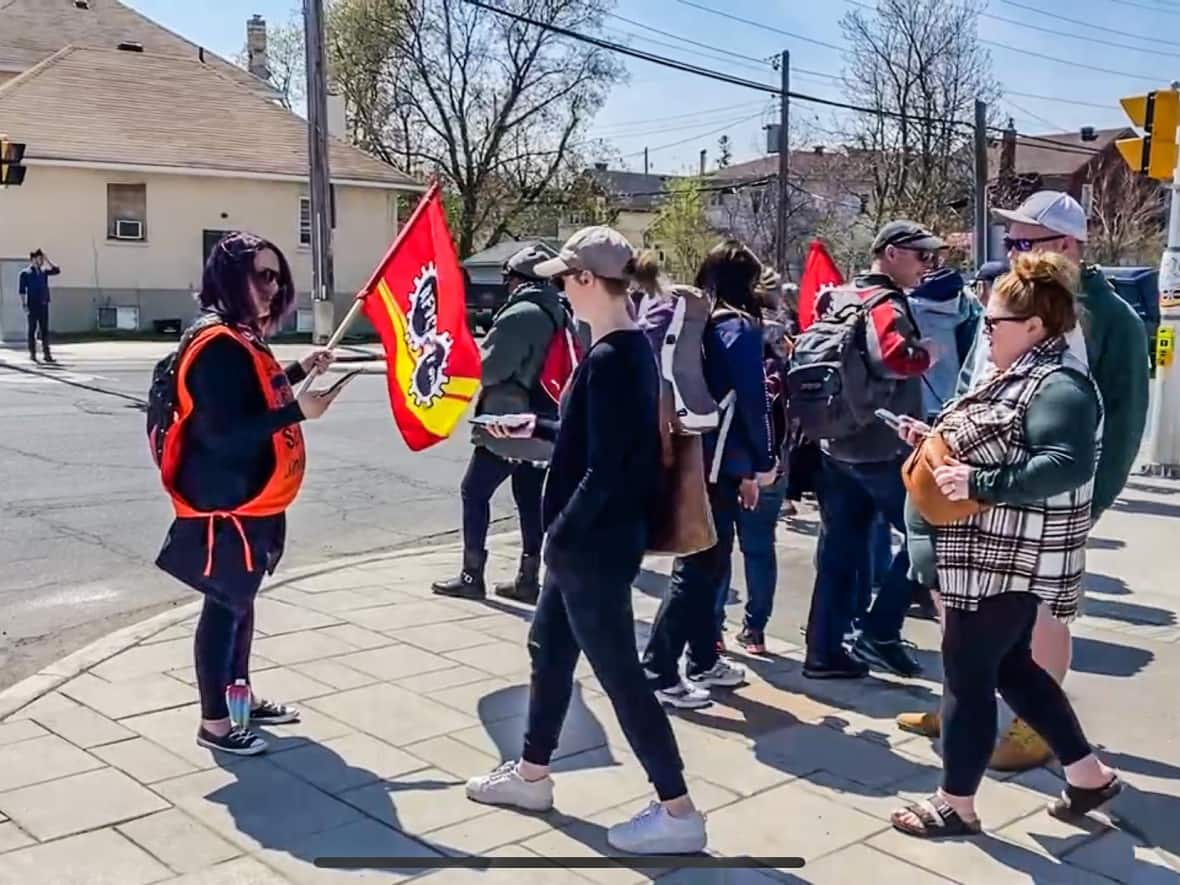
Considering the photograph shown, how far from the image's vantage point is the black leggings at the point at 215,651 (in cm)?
464

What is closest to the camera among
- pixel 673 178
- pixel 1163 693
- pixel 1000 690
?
pixel 1000 690

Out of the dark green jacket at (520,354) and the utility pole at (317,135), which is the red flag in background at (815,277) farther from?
the utility pole at (317,135)

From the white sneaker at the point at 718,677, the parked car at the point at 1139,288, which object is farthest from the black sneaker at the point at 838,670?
the parked car at the point at 1139,288

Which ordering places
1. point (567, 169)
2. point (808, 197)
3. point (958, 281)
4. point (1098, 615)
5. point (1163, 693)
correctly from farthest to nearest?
point (808, 197)
point (567, 169)
point (1098, 615)
point (958, 281)
point (1163, 693)

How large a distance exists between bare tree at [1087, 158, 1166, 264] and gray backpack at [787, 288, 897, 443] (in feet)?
127

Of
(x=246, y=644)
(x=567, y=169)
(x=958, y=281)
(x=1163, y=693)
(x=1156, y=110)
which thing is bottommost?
(x=1163, y=693)

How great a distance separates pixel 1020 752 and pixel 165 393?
10.6 feet

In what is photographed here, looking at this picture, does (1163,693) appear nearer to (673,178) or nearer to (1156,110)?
(1156,110)

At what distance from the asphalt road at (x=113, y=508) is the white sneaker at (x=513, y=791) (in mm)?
2571

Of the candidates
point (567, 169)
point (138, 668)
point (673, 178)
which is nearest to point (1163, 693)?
point (138, 668)

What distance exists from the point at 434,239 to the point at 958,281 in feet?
8.41

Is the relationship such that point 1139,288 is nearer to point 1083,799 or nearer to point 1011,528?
point 1083,799

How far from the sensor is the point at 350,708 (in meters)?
5.20

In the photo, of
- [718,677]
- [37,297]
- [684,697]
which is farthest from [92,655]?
[37,297]
